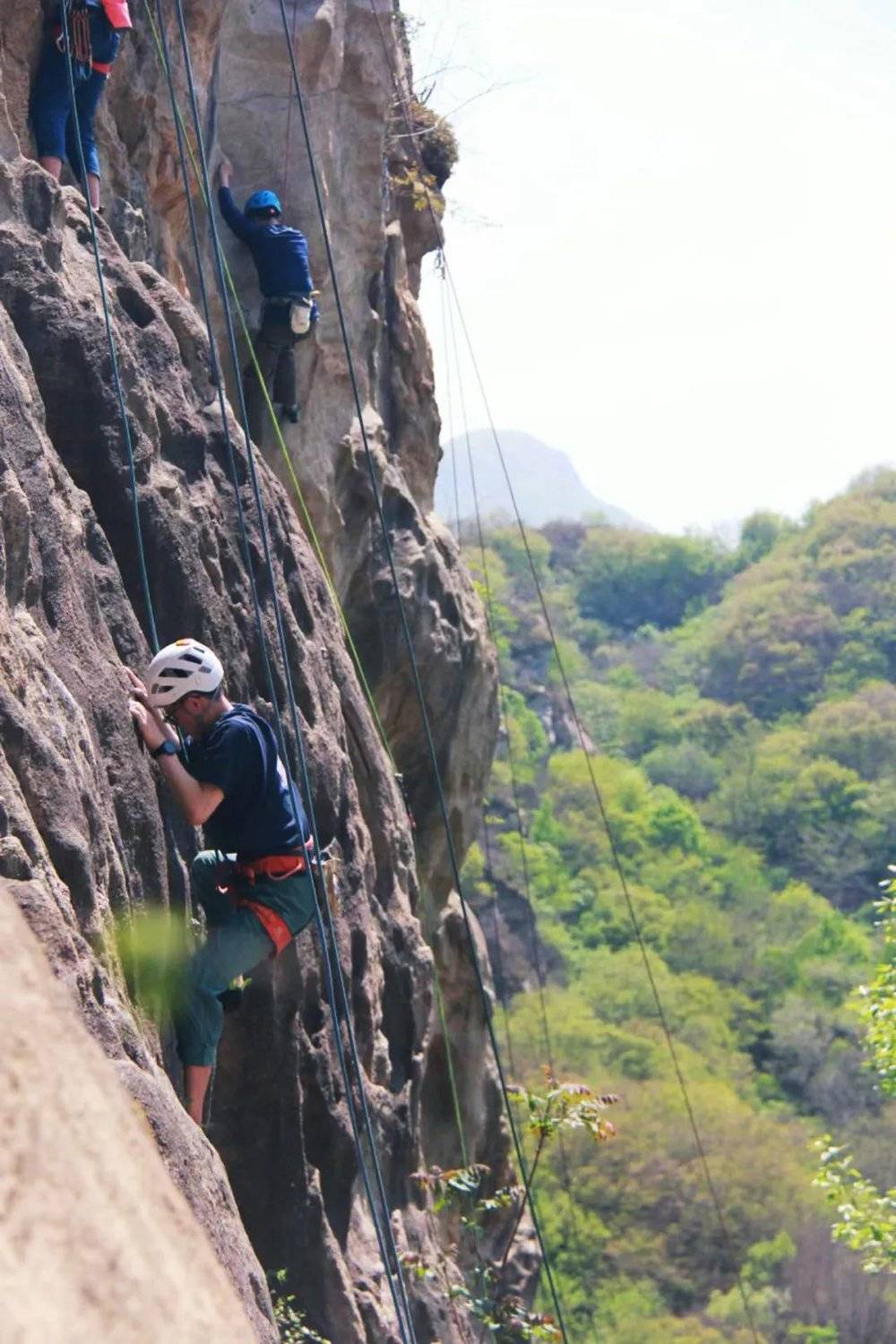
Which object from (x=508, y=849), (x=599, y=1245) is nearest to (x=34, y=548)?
(x=599, y=1245)

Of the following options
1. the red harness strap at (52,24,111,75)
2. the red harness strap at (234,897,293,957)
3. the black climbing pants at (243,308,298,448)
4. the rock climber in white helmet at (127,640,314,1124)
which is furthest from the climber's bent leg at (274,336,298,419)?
the red harness strap at (234,897,293,957)

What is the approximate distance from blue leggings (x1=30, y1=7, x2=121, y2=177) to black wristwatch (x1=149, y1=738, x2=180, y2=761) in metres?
3.62

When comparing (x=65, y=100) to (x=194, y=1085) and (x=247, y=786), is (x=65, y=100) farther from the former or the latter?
(x=194, y=1085)

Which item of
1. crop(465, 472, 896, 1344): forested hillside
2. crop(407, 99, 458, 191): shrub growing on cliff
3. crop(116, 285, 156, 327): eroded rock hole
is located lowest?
crop(465, 472, 896, 1344): forested hillside

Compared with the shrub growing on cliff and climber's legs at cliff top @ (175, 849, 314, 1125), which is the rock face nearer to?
climber's legs at cliff top @ (175, 849, 314, 1125)

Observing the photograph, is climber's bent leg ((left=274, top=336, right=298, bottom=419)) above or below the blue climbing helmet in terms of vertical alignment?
below

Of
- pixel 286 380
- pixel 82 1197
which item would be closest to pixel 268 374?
pixel 286 380

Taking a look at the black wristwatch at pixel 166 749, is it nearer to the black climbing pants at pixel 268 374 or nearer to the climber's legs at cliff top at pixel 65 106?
the climber's legs at cliff top at pixel 65 106

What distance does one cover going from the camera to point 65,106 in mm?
8633

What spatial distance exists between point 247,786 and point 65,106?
4.16 m

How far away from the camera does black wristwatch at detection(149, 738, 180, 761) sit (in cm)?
614

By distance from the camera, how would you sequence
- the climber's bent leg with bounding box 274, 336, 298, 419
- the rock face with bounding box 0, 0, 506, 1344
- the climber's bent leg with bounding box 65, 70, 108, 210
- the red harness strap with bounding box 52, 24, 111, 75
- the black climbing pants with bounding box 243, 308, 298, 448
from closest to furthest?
the rock face with bounding box 0, 0, 506, 1344 < the red harness strap with bounding box 52, 24, 111, 75 < the climber's bent leg with bounding box 65, 70, 108, 210 < the black climbing pants with bounding box 243, 308, 298, 448 < the climber's bent leg with bounding box 274, 336, 298, 419

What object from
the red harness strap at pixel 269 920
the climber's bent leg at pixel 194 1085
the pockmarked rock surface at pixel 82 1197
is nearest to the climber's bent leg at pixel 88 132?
the red harness strap at pixel 269 920

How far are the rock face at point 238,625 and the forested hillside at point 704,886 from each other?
20.0 metres
